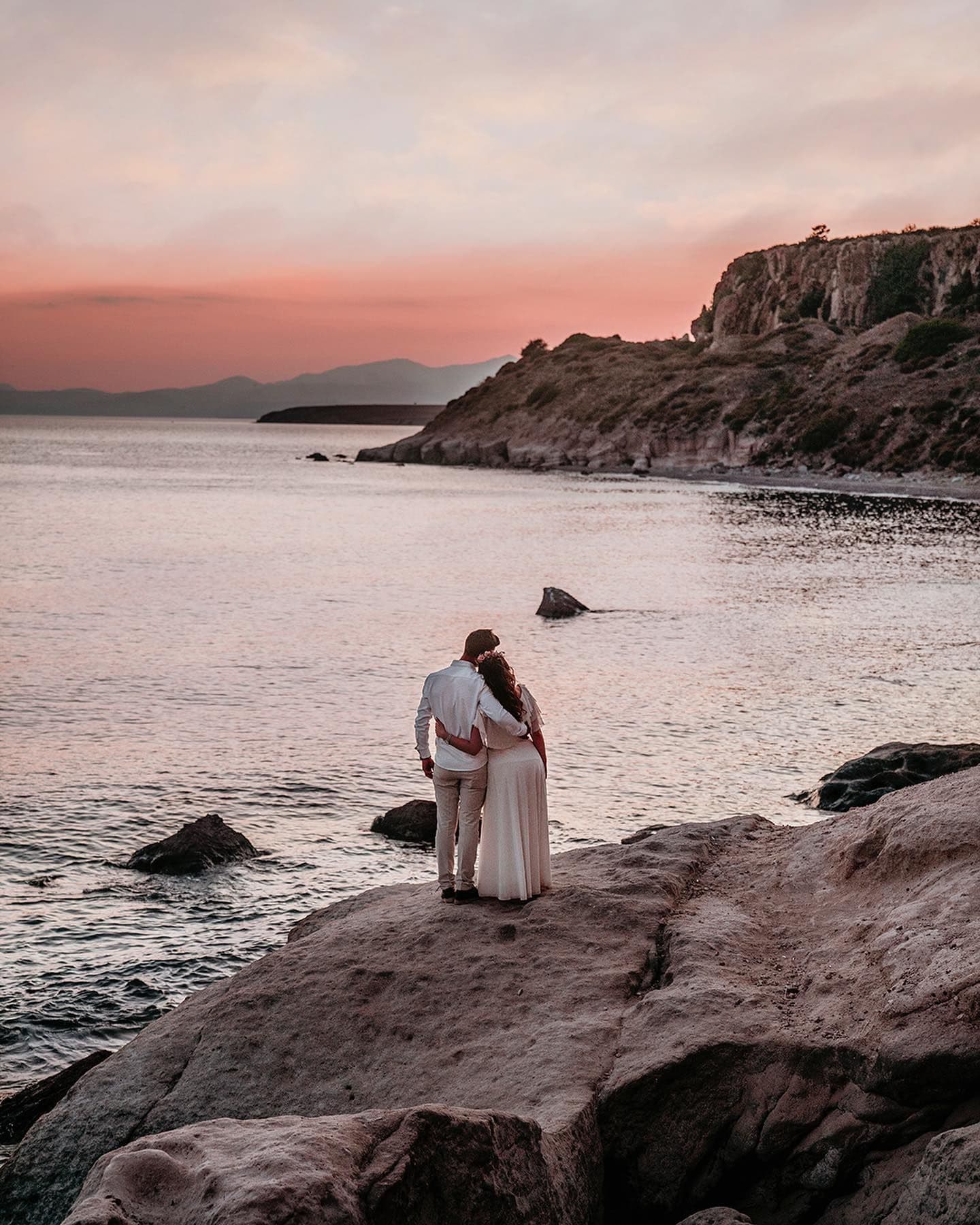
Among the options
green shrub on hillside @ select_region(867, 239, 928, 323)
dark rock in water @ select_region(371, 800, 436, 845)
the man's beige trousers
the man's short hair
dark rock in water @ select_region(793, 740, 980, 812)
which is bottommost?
dark rock in water @ select_region(371, 800, 436, 845)

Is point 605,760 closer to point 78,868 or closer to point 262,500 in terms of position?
point 78,868

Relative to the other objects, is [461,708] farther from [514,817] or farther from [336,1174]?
[336,1174]

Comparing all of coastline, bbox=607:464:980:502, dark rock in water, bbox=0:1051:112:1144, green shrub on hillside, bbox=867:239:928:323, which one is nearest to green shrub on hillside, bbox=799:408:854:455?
coastline, bbox=607:464:980:502

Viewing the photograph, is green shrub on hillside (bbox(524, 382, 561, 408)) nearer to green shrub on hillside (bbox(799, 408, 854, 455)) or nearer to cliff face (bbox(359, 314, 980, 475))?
cliff face (bbox(359, 314, 980, 475))

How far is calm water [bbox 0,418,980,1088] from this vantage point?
15.2 metres

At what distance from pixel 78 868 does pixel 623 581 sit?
120 feet

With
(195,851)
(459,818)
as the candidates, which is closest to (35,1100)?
(459,818)

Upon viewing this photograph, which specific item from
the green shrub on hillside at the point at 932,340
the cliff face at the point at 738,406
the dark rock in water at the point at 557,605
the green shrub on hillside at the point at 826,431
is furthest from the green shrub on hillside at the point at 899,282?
the dark rock in water at the point at 557,605

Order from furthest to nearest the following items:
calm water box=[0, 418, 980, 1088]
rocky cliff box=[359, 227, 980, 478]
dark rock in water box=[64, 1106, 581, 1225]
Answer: rocky cliff box=[359, 227, 980, 478] < calm water box=[0, 418, 980, 1088] < dark rock in water box=[64, 1106, 581, 1225]

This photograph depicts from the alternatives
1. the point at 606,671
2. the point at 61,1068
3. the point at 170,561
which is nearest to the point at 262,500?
the point at 170,561

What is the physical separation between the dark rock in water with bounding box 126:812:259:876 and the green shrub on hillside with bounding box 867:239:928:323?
15369cm

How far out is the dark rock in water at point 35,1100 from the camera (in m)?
10.1

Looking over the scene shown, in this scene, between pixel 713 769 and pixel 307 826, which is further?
pixel 713 769

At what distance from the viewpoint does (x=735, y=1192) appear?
7.45 m
